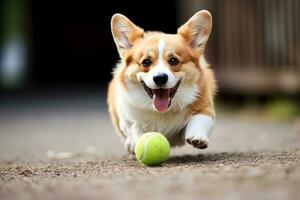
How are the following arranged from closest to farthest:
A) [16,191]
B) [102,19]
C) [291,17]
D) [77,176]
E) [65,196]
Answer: [65,196], [16,191], [77,176], [291,17], [102,19]

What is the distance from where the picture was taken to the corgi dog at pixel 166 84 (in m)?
5.29

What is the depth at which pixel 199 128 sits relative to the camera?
5.24m

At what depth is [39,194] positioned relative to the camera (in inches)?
156

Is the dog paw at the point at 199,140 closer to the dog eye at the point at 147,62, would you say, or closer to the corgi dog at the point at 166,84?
the corgi dog at the point at 166,84

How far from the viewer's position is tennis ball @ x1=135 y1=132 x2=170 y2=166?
5.02 metres

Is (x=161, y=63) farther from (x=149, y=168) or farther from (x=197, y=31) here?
(x=149, y=168)

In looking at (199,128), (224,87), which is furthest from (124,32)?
(224,87)

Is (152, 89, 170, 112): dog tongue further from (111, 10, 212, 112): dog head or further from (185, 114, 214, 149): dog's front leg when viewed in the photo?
(185, 114, 214, 149): dog's front leg

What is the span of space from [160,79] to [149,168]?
0.68 meters

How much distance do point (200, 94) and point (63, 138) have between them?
3.88m

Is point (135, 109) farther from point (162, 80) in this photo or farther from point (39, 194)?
point (39, 194)

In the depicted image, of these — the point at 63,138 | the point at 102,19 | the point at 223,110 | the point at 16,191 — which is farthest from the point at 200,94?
the point at 102,19

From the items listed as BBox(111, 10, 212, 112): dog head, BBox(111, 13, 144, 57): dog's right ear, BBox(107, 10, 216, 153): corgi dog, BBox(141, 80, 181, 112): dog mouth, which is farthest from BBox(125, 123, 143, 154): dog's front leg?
BBox(111, 13, 144, 57): dog's right ear

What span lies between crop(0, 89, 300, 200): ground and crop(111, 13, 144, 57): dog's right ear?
37.9 inches
